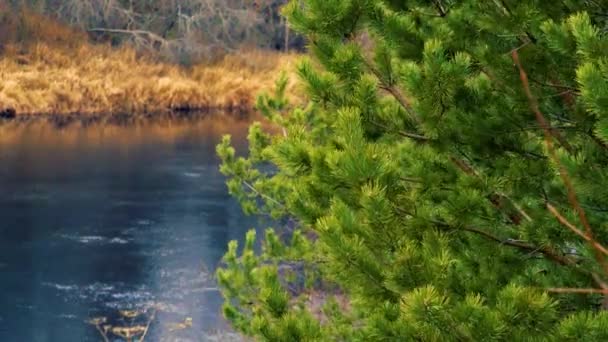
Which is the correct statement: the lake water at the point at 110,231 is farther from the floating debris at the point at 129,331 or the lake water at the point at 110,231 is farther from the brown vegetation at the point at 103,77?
the brown vegetation at the point at 103,77

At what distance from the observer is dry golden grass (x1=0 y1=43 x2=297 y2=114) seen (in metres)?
33.3

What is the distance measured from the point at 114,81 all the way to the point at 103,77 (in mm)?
405

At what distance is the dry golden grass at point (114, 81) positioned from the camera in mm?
33344

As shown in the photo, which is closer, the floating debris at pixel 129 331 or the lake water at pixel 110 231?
the floating debris at pixel 129 331

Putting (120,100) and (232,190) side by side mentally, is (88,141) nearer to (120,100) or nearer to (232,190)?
(120,100)

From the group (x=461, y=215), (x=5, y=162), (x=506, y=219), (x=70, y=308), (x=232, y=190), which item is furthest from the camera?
(x=5, y=162)

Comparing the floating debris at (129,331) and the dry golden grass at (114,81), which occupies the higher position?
the floating debris at (129,331)

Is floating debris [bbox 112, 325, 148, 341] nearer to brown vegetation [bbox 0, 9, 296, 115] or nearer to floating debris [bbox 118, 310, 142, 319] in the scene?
floating debris [bbox 118, 310, 142, 319]

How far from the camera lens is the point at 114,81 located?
35156mm

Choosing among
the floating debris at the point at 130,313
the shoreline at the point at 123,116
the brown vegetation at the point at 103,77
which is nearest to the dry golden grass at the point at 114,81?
the brown vegetation at the point at 103,77

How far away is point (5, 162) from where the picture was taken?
24.8 m

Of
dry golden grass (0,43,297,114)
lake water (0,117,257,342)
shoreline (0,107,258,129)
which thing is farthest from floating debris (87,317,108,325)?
dry golden grass (0,43,297,114)

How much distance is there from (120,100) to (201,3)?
581 centimetres

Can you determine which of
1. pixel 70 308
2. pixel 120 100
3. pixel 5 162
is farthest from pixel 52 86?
pixel 70 308
